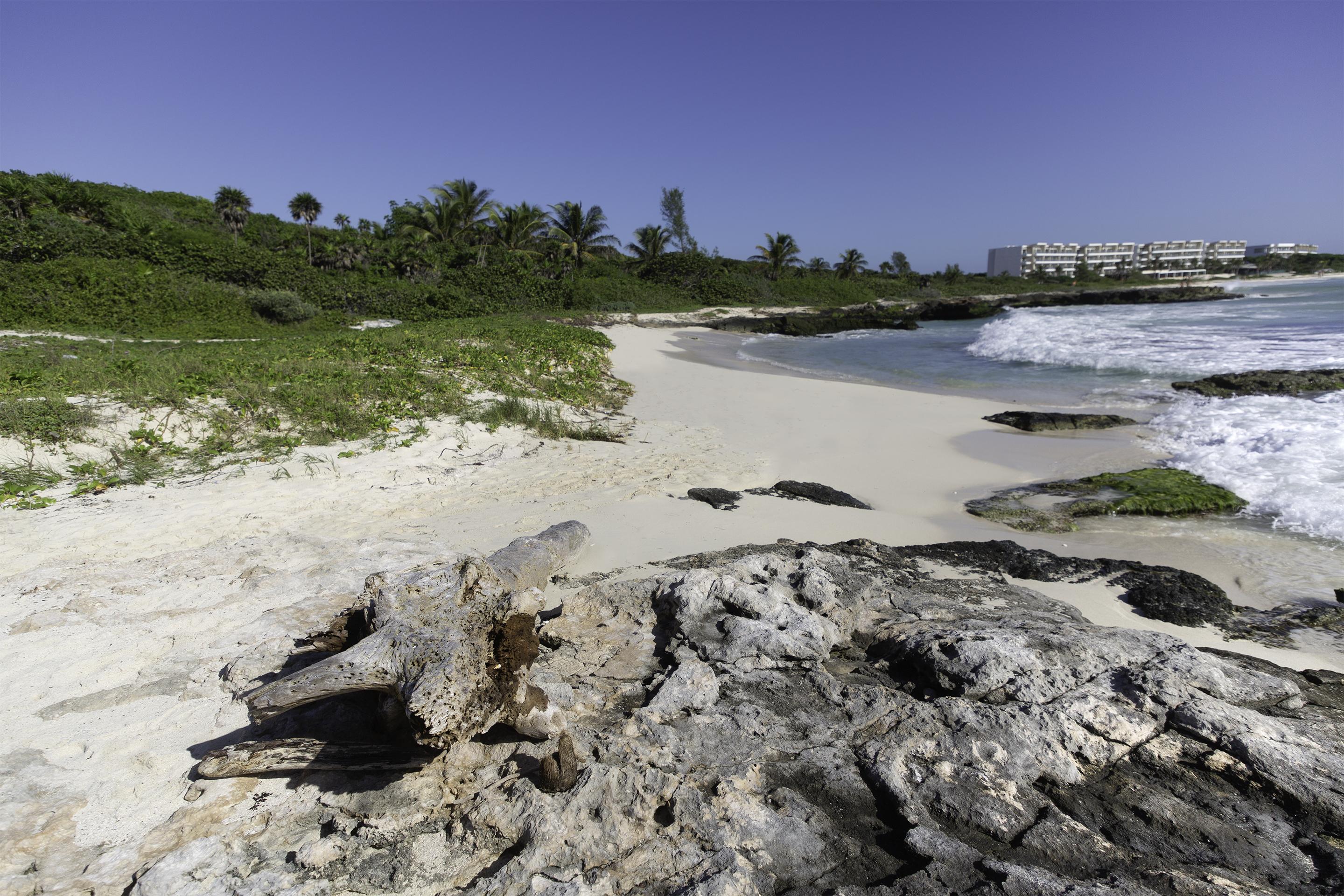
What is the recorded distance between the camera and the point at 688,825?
6.77 feet

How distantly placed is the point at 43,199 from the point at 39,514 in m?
30.0

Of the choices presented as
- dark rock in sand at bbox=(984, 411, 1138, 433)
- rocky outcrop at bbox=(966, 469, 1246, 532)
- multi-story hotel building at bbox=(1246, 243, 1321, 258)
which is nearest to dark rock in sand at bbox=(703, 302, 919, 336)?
dark rock in sand at bbox=(984, 411, 1138, 433)

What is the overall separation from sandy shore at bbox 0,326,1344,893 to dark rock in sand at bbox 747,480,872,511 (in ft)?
0.70

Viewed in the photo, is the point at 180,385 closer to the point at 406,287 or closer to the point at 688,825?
the point at 688,825

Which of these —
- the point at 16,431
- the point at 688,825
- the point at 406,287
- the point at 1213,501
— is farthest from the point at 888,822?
the point at 406,287

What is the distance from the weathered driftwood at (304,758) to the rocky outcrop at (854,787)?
57mm

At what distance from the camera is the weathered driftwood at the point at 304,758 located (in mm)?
2305

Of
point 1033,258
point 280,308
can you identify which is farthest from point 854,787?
point 1033,258

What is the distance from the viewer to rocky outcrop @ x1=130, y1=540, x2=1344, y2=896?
1.91 m

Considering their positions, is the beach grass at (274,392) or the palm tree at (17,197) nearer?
the beach grass at (274,392)

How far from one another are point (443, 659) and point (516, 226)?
3955 centimetres

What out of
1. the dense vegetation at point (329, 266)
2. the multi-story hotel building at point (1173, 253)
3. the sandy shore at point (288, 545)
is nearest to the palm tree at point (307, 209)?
the dense vegetation at point (329, 266)

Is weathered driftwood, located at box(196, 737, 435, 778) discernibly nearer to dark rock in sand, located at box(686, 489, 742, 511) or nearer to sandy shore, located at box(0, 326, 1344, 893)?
sandy shore, located at box(0, 326, 1344, 893)

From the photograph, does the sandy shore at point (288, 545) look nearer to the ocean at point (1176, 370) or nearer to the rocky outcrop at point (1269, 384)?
the ocean at point (1176, 370)
